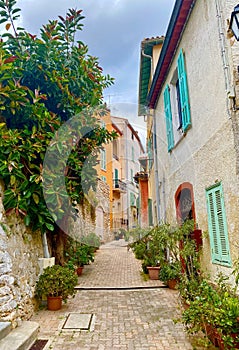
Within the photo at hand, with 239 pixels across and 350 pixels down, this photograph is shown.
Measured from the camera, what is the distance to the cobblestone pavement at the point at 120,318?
12.3 feet

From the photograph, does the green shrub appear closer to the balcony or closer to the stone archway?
the stone archway

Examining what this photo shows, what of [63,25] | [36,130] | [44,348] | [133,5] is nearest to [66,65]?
[63,25]

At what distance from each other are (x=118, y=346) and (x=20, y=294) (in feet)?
6.24

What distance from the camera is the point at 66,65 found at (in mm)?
6656

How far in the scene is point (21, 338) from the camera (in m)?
3.61

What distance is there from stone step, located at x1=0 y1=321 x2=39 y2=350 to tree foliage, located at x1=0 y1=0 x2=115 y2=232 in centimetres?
181

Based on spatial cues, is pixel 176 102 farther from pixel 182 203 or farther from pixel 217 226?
pixel 217 226

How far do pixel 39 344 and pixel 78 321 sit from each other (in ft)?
3.11

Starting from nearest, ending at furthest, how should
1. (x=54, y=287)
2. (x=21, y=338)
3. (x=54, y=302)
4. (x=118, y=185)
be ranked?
(x=21, y=338)
(x=54, y=287)
(x=54, y=302)
(x=118, y=185)

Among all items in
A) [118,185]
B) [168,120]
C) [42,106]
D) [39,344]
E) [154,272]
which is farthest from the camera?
[118,185]

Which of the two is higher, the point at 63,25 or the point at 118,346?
the point at 63,25

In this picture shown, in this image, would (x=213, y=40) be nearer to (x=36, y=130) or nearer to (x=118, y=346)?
(x=36, y=130)

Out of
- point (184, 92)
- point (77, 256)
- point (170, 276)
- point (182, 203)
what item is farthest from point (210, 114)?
point (77, 256)

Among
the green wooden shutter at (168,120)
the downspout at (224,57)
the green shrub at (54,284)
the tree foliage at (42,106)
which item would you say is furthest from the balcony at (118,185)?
the downspout at (224,57)
